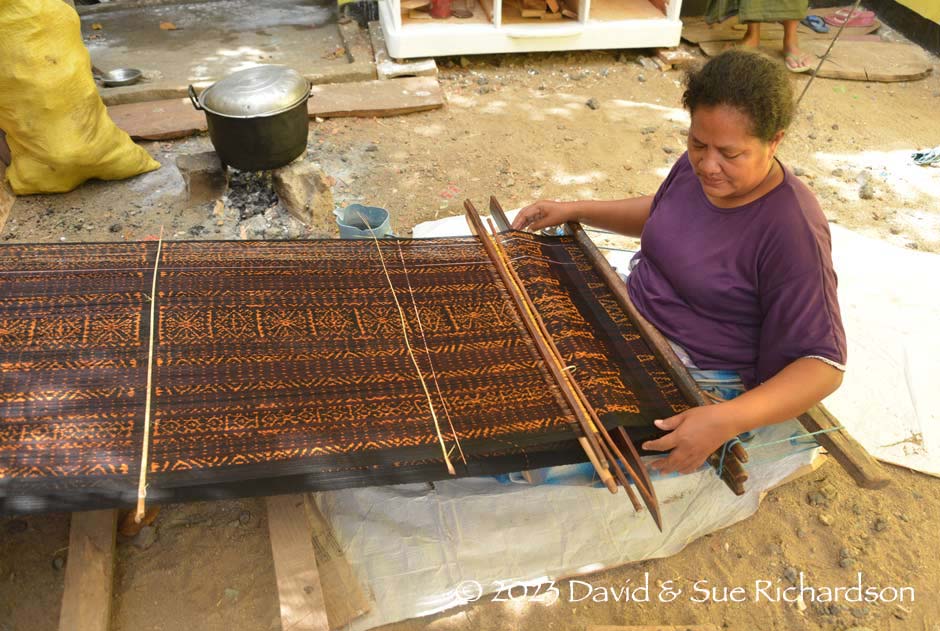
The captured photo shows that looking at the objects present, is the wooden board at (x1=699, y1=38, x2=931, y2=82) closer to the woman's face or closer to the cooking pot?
the cooking pot

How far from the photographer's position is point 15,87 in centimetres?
332

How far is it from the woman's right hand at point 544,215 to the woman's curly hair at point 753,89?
3.03 ft

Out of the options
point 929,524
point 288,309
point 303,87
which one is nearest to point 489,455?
point 288,309

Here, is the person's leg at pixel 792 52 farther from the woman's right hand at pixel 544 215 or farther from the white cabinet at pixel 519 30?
the woman's right hand at pixel 544 215

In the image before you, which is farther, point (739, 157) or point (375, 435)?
point (375, 435)

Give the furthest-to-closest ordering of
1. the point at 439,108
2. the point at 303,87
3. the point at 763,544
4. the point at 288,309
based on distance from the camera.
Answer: the point at 439,108 → the point at 303,87 → the point at 763,544 → the point at 288,309

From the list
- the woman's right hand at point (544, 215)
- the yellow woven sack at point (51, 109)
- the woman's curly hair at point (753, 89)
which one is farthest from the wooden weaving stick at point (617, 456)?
the yellow woven sack at point (51, 109)

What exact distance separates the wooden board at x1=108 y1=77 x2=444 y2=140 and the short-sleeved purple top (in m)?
3.13

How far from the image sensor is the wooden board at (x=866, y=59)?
5582 millimetres

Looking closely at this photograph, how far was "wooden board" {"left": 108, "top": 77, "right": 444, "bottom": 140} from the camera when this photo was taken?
173 inches

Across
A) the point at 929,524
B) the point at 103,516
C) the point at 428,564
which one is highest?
the point at 103,516

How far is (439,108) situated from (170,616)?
391cm

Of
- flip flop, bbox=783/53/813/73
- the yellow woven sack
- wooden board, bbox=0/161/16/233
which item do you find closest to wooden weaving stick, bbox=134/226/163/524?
the yellow woven sack

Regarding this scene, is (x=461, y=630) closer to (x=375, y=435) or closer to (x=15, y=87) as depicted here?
(x=375, y=435)
